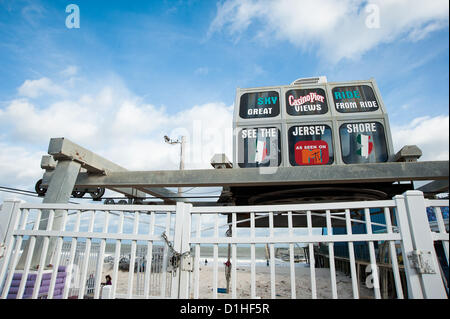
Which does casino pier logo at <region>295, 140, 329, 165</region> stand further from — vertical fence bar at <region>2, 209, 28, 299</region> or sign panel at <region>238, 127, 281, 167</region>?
vertical fence bar at <region>2, 209, 28, 299</region>

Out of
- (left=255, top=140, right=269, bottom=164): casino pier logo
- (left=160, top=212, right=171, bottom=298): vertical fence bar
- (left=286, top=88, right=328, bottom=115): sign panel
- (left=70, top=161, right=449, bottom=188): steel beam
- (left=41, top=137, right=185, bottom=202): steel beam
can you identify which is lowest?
(left=160, top=212, right=171, bottom=298): vertical fence bar

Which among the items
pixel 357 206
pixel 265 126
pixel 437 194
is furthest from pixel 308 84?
pixel 357 206

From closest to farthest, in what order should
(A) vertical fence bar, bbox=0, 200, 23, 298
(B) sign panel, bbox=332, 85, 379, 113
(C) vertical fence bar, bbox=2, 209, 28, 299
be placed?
(C) vertical fence bar, bbox=2, 209, 28, 299 → (A) vertical fence bar, bbox=0, 200, 23, 298 → (B) sign panel, bbox=332, 85, 379, 113

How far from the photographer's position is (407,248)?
2232mm

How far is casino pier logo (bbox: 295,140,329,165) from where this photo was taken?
585 cm

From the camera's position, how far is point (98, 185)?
623 cm

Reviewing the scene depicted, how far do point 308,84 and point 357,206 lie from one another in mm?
5000

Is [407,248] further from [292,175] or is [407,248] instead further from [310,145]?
[310,145]

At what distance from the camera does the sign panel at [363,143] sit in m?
5.80

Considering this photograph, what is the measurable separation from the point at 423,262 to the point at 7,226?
426 cm

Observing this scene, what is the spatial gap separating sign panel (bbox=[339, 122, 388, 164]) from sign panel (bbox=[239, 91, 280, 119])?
170cm

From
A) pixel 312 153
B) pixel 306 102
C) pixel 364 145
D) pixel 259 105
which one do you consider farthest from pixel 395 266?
pixel 259 105

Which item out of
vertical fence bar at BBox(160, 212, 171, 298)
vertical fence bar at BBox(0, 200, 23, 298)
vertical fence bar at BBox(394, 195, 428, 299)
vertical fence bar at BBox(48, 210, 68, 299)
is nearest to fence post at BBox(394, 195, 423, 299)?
vertical fence bar at BBox(394, 195, 428, 299)
